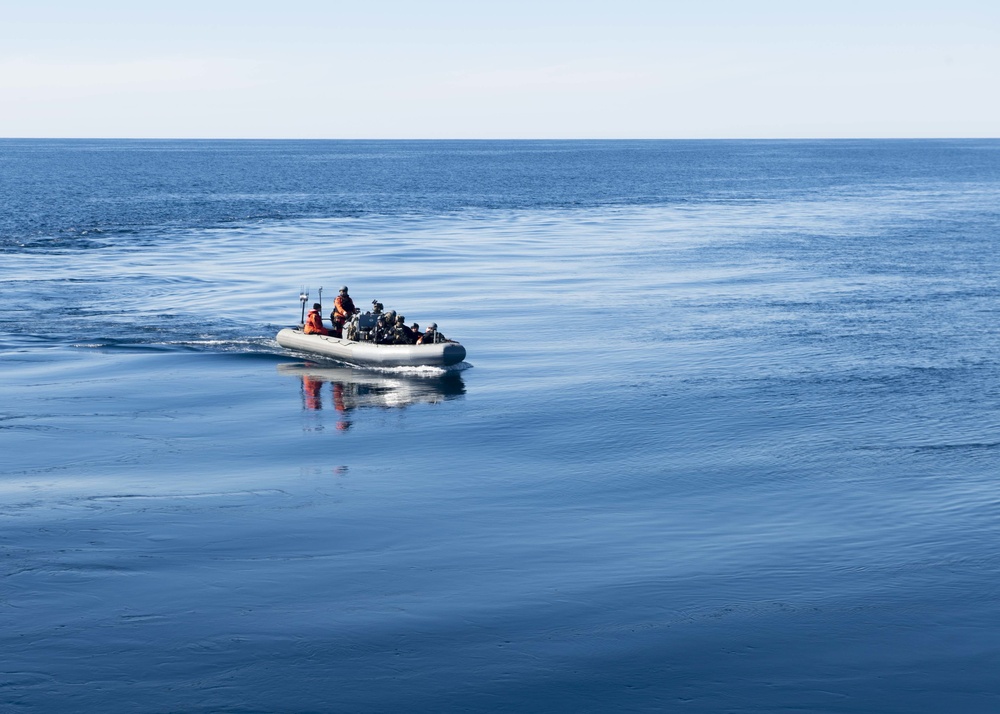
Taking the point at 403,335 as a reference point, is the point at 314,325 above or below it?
above

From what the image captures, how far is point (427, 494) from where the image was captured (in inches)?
1066

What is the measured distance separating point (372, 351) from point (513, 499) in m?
14.8

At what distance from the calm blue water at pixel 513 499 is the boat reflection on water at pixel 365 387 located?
16 cm

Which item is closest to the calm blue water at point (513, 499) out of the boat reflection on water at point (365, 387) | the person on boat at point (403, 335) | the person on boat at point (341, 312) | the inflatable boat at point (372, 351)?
the boat reflection on water at point (365, 387)

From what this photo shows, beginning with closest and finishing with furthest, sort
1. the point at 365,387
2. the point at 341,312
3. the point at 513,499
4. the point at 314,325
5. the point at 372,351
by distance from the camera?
the point at 513,499, the point at 365,387, the point at 372,351, the point at 341,312, the point at 314,325

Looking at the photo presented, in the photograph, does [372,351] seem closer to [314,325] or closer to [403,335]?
[403,335]

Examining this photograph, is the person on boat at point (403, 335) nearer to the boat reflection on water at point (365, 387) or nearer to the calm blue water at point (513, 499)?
the boat reflection on water at point (365, 387)

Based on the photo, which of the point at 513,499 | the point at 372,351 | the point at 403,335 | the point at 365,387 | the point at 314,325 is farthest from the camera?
the point at 314,325

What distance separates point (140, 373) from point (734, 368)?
2032 cm

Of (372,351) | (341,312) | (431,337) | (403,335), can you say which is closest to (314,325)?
(341,312)

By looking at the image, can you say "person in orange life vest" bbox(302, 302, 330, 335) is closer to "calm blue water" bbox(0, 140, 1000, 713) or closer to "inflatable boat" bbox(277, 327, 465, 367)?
"inflatable boat" bbox(277, 327, 465, 367)

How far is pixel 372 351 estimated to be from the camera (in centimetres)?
4031

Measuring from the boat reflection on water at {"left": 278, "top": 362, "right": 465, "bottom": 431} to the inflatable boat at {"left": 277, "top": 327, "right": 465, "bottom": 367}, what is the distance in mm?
429

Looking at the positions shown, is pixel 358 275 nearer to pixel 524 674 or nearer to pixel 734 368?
pixel 734 368
